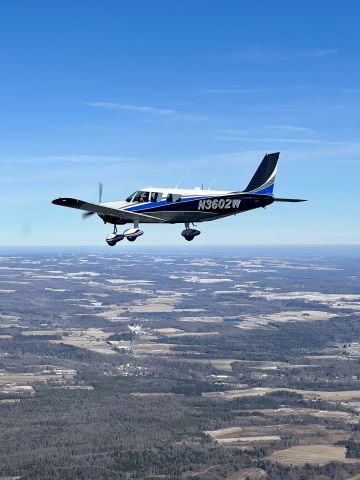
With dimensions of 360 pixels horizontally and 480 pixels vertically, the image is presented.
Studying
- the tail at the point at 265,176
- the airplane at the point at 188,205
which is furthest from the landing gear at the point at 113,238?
the tail at the point at 265,176

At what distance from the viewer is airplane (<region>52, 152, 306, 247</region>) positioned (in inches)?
2330

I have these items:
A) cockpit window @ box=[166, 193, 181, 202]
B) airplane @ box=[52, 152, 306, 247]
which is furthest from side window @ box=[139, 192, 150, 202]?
cockpit window @ box=[166, 193, 181, 202]

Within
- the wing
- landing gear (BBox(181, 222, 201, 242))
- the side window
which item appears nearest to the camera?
the wing

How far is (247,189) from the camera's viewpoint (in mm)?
61344

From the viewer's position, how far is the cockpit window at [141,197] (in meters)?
60.8

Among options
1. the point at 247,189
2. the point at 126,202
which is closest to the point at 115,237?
the point at 126,202

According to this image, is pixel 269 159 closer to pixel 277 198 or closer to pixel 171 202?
pixel 277 198

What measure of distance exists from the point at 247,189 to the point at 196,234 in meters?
6.24

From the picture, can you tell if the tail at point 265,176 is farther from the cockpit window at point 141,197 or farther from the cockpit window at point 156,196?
the cockpit window at point 141,197

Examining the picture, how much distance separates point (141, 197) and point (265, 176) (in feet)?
34.0

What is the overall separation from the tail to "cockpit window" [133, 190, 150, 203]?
8.61 metres

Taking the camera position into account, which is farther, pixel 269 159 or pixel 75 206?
pixel 269 159

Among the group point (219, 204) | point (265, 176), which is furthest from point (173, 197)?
point (265, 176)

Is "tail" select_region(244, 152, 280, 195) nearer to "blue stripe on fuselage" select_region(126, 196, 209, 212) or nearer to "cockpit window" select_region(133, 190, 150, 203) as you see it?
"blue stripe on fuselage" select_region(126, 196, 209, 212)
